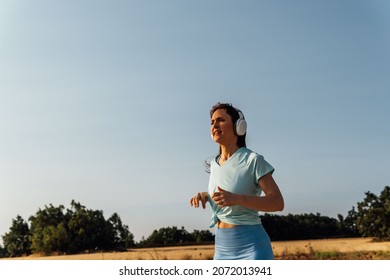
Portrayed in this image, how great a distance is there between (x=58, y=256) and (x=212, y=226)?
204 inches

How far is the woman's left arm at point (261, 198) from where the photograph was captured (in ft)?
8.62

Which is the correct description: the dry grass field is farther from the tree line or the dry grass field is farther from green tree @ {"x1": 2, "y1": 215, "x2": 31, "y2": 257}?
green tree @ {"x1": 2, "y1": 215, "x2": 31, "y2": 257}

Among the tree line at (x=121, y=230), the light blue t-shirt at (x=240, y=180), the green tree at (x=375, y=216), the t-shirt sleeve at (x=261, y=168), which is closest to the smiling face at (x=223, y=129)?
the light blue t-shirt at (x=240, y=180)

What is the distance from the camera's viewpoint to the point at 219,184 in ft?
9.61

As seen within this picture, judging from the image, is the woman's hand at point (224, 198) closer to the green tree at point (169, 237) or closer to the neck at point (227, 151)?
the neck at point (227, 151)

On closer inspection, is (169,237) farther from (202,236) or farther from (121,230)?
(121,230)

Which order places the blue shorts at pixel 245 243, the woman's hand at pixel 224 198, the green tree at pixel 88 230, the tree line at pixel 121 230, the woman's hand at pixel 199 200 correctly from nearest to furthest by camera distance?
the woman's hand at pixel 224 198 → the blue shorts at pixel 245 243 → the woman's hand at pixel 199 200 → the tree line at pixel 121 230 → the green tree at pixel 88 230

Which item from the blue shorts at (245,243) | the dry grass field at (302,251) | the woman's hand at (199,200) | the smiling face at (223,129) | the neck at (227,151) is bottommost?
the blue shorts at (245,243)

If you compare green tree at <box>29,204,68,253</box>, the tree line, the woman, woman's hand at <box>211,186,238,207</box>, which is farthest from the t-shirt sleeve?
green tree at <box>29,204,68,253</box>

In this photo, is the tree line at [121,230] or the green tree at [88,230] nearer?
the tree line at [121,230]

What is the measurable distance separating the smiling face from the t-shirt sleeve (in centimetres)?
34

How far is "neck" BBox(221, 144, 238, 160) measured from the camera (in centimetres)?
309

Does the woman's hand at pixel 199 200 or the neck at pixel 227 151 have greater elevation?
the neck at pixel 227 151
